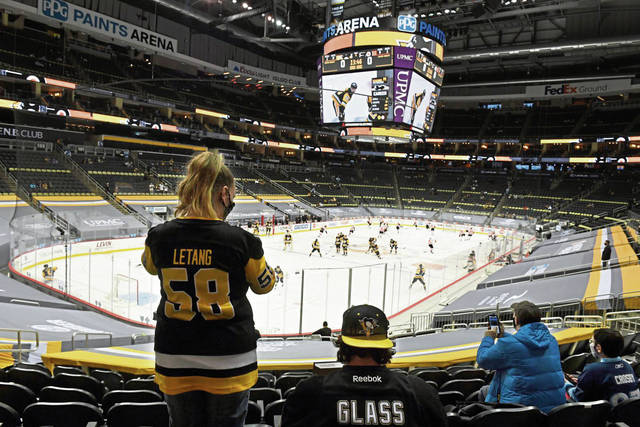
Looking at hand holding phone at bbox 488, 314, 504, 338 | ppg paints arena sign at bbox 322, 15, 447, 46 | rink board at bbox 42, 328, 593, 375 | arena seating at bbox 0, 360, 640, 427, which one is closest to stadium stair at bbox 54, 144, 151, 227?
ppg paints arena sign at bbox 322, 15, 447, 46

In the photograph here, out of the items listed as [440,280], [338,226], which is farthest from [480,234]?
[440,280]

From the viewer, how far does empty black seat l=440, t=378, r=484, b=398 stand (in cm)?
427

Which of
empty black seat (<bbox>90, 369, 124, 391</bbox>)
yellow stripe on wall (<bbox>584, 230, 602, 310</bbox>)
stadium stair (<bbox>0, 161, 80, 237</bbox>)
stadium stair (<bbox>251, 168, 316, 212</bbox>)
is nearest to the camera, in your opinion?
empty black seat (<bbox>90, 369, 124, 391</bbox>)

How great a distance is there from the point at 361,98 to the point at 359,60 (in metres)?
2.02

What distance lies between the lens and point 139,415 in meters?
2.77

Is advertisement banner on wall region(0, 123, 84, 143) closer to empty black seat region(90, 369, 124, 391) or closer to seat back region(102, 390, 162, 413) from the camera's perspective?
empty black seat region(90, 369, 124, 391)

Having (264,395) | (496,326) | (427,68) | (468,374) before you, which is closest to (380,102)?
(427,68)

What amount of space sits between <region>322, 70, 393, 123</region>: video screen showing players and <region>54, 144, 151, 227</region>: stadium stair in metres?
15.8

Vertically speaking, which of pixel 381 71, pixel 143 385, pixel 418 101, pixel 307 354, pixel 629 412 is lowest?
pixel 307 354

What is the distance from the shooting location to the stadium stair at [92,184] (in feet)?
97.3

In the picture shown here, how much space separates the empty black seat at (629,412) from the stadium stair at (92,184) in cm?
2912

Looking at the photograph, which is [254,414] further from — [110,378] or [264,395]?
[110,378]

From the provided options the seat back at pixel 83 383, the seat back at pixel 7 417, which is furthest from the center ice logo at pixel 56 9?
the seat back at pixel 7 417

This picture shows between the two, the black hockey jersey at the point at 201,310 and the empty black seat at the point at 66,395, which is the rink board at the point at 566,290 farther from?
the empty black seat at the point at 66,395
